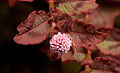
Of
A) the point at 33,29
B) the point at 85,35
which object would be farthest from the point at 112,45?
the point at 33,29

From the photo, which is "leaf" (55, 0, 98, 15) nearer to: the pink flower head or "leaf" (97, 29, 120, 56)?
the pink flower head

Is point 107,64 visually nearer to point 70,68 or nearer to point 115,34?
point 115,34

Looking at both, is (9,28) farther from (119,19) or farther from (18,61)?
(119,19)

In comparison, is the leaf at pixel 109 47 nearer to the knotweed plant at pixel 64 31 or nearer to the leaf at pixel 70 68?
the knotweed plant at pixel 64 31

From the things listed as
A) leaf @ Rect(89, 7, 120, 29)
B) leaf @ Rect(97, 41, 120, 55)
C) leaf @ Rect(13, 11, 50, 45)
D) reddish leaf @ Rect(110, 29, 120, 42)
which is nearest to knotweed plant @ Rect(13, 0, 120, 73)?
leaf @ Rect(13, 11, 50, 45)

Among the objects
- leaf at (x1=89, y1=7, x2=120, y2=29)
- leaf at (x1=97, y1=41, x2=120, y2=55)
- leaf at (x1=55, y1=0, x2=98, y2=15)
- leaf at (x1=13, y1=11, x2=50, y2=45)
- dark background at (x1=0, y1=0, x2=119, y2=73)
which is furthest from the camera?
leaf at (x1=89, y1=7, x2=120, y2=29)

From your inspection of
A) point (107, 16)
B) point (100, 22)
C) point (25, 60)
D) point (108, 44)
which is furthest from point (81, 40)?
point (107, 16)

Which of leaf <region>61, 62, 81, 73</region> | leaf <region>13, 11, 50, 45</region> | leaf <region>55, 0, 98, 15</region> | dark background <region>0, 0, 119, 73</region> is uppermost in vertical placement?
leaf <region>55, 0, 98, 15</region>
